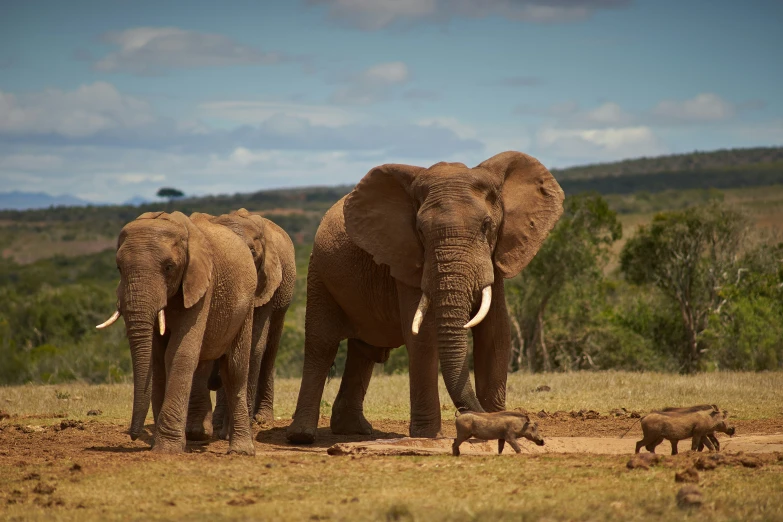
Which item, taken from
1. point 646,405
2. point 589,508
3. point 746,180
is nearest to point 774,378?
point 646,405

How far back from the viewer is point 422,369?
38.7ft

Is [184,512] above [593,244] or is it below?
below

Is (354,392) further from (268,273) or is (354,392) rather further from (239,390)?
(239,390)

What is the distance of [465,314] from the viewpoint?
11273mm

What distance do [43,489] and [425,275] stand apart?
446 cm

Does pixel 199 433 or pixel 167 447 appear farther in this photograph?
pixel 199 433

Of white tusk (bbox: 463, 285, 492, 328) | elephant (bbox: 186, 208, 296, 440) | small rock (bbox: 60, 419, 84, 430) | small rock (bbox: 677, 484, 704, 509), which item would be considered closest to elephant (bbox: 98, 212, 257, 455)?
elephant (bbox: 186, 208, 296, 440)

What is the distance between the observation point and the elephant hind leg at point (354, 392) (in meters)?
14.0

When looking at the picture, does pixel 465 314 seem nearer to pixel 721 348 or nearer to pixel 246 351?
Result: pixel 246 351

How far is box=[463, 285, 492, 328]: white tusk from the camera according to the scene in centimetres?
1121

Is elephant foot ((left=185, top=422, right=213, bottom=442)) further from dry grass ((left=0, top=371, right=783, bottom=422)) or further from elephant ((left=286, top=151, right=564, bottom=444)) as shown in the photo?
dry grass ((left=0, top=371, right=783, bottom=422))

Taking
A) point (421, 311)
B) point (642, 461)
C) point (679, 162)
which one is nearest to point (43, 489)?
point (421, 311)

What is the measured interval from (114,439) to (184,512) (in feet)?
16.0

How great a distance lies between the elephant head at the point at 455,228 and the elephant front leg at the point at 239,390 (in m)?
1.74
